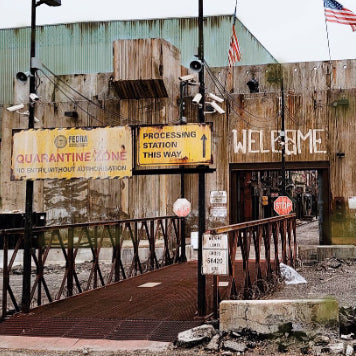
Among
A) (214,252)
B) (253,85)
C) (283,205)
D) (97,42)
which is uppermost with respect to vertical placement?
(97,42)

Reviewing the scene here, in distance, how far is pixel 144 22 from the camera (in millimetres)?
31562

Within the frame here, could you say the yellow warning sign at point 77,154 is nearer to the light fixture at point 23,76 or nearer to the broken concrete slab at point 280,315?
the light fixture at point 23,76

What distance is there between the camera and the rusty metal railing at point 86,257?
10367 millimetres

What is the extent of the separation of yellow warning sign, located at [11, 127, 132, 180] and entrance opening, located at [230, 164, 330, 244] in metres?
12.7

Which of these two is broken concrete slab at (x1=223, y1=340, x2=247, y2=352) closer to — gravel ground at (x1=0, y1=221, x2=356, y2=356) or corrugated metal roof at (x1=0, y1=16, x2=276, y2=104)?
gravel ground at (x1=0, y1=221, x2=356, y2=356)

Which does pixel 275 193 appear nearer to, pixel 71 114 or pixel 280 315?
pixel 71 114

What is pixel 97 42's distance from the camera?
31.7 meters

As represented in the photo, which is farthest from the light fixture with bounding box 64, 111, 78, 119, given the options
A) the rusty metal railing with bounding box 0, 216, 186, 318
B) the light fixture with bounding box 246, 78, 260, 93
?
the light fixture with bounding box 246, 78, 260, 93

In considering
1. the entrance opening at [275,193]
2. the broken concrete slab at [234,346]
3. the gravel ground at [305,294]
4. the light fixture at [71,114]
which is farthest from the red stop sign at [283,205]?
the broken concrete slab at [234,346]

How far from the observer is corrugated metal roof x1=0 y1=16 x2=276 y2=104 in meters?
30.7

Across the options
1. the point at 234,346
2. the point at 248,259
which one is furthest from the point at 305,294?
the point at 234,346

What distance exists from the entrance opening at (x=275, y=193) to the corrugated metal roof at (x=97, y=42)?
7301mm

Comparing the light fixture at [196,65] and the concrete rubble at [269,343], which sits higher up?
the light fixture at [196,65]

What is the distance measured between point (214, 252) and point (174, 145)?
201cm
